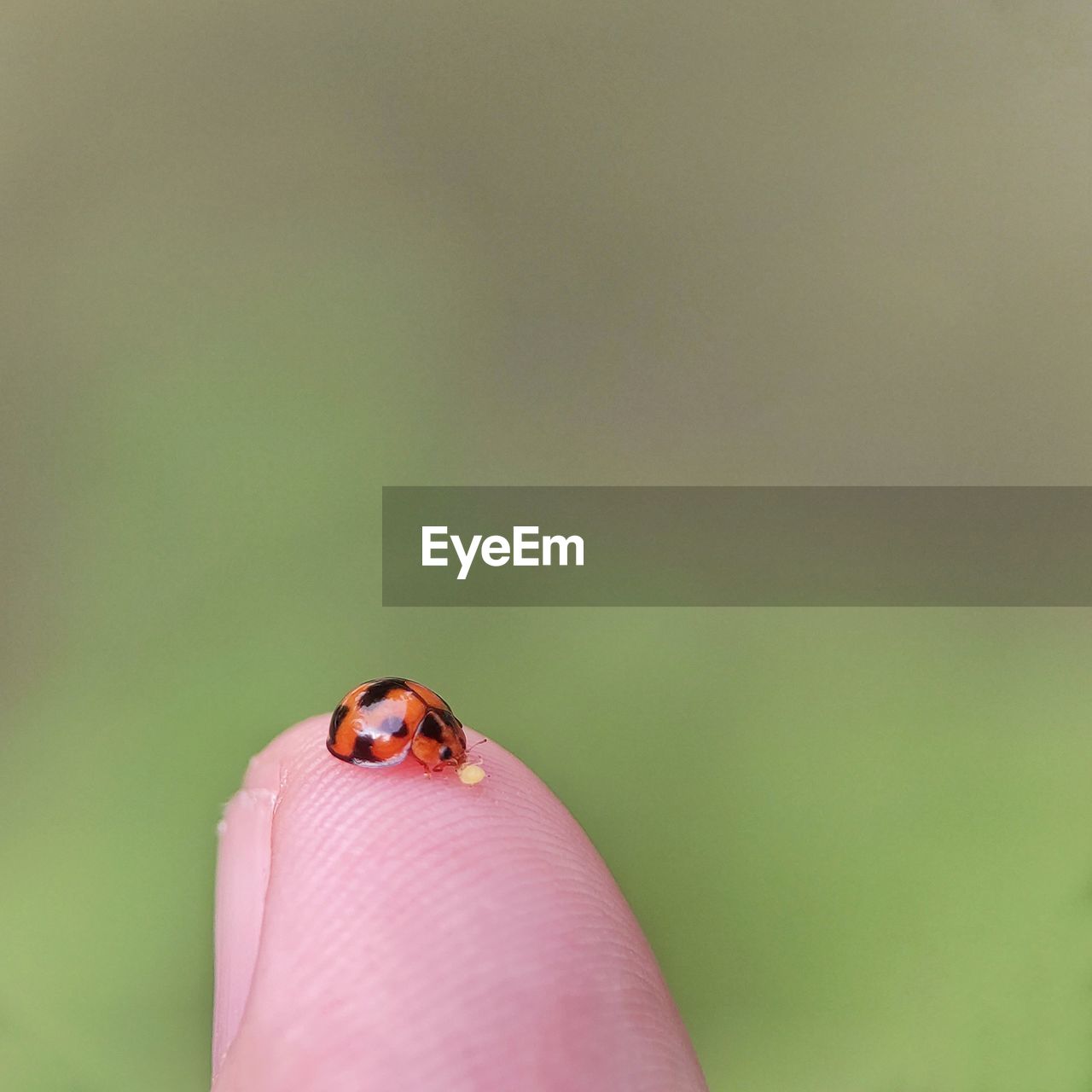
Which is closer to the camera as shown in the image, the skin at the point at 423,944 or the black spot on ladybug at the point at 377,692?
the skin at the point at 423,944

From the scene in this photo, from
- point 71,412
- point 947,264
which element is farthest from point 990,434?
point 71,412

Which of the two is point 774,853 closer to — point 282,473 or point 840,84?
point 282,473

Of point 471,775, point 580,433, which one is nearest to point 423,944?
point 471,775

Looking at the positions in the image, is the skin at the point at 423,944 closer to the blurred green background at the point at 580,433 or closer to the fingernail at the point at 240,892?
the fingernail at the point at 240,892

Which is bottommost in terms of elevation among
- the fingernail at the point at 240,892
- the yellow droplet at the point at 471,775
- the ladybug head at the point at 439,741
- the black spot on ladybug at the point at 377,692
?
the fingernail at the point at 240,892

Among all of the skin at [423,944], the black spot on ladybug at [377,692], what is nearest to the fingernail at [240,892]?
the skin at [423,944]

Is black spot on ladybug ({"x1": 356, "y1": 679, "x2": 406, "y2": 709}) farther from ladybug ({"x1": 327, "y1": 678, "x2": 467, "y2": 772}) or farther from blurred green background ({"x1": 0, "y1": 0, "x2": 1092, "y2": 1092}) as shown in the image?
blurred green background ({"x1": 0, "y1": 0, "x2": 1092, "y2": 1092})

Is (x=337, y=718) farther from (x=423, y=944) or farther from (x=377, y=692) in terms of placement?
(x=423, y=944)
